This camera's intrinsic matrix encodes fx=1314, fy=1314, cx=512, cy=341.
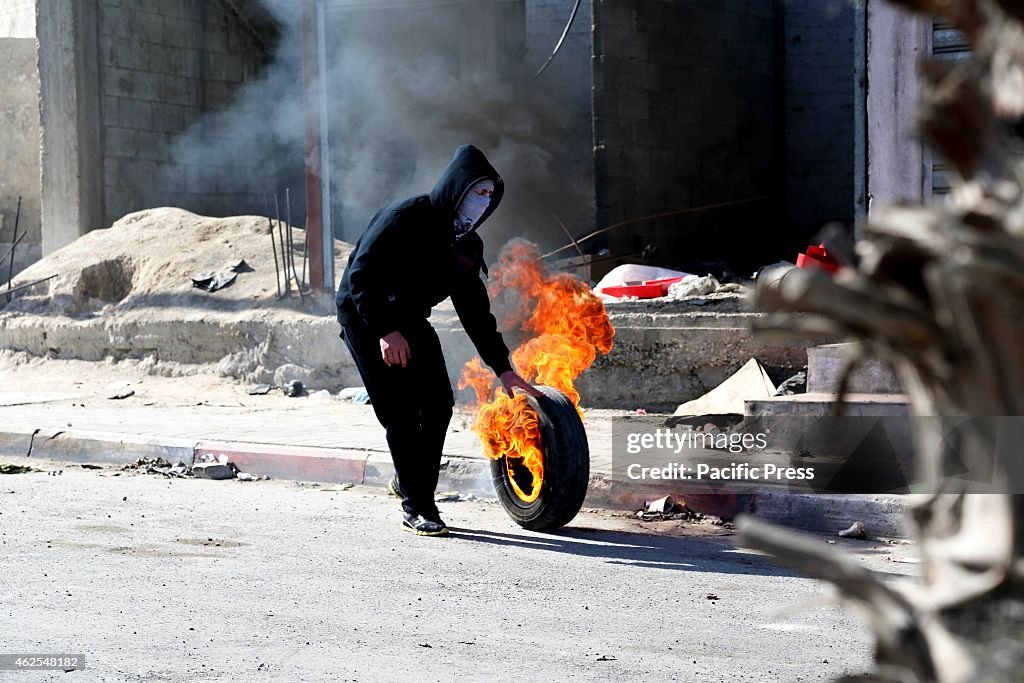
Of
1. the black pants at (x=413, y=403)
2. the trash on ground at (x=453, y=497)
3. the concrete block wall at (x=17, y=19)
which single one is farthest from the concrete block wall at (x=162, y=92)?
the black pants at (x=413, y=403)

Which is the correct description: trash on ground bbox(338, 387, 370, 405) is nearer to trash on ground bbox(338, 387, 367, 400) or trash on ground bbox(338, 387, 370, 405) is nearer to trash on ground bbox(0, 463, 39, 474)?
trash on ground bbox(338, 387, 367, 400)

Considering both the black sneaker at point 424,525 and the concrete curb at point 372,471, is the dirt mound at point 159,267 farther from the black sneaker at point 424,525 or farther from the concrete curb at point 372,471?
the black sneaker at point 424,525

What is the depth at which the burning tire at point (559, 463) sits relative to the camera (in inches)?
237

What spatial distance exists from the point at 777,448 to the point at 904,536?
5.66ft

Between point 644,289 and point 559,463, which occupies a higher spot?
point 644,289

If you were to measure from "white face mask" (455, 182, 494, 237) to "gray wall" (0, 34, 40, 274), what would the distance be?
13.1m

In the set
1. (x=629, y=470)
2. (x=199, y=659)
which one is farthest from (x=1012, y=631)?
(x=629, y=470)

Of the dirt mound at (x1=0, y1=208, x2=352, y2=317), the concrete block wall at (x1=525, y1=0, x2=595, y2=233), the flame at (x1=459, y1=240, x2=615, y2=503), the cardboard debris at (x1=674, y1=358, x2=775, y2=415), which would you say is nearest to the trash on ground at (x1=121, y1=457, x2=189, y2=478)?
the flame at (x1=459, y1=240, x2=615, y2=503)

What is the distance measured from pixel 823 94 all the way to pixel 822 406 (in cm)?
903

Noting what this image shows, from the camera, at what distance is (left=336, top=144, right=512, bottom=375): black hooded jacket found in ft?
19.7

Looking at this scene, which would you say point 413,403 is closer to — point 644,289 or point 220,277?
point 644,289

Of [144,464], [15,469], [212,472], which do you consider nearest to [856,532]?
[212,472]

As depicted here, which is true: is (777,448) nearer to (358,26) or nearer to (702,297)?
(702,297)

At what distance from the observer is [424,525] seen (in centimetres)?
611
